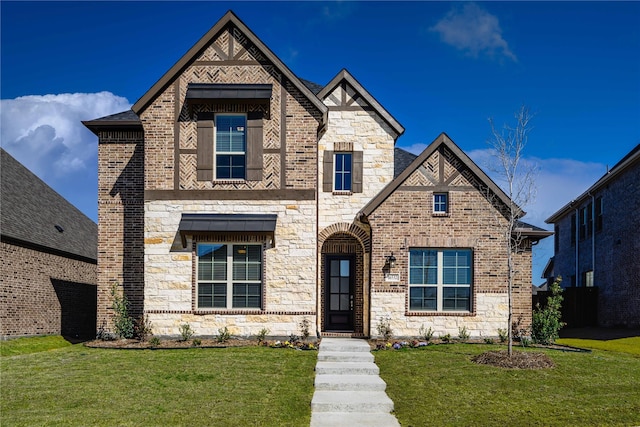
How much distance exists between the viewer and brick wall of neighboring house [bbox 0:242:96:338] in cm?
1642

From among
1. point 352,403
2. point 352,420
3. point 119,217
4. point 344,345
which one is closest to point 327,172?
point 344,345

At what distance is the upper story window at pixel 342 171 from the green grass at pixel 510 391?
18.8 ft

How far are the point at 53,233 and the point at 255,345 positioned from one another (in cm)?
1010

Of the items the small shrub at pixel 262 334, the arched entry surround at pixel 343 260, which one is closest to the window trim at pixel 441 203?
the arched entry surround at pixel 343 260

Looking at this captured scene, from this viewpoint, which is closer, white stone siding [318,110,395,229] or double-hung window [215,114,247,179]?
double-hung window [215,114,247,179]

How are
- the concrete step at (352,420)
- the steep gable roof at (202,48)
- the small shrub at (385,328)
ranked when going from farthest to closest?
the small shrub at (385,328) < the steep gable roof at (202,48) < the concrete step at (352,420)

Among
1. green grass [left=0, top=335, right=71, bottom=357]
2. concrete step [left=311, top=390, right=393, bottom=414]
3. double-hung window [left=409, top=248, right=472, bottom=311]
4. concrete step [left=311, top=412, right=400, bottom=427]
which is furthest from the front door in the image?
green grass [left=0, top=335, right=71, bottom=357]

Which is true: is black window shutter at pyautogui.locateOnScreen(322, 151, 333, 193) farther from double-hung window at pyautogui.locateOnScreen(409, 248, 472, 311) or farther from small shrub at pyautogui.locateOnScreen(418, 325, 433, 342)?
small shrub at pyautogui.locateOnScreen(418, 325, 433, 342)

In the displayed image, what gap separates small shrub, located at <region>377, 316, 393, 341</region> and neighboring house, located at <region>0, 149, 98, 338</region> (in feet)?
35.2

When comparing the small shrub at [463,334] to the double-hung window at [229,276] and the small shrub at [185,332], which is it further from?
the small shrub at [185,332]

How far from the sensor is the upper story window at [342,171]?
665 inches

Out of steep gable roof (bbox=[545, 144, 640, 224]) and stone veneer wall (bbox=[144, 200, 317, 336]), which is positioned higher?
steep gable roof (bbox=[545, 144, 640, 224])

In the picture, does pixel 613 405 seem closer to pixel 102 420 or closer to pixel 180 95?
pixel 102 420

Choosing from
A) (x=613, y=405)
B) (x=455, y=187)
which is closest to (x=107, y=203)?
(x=455, y=187)
